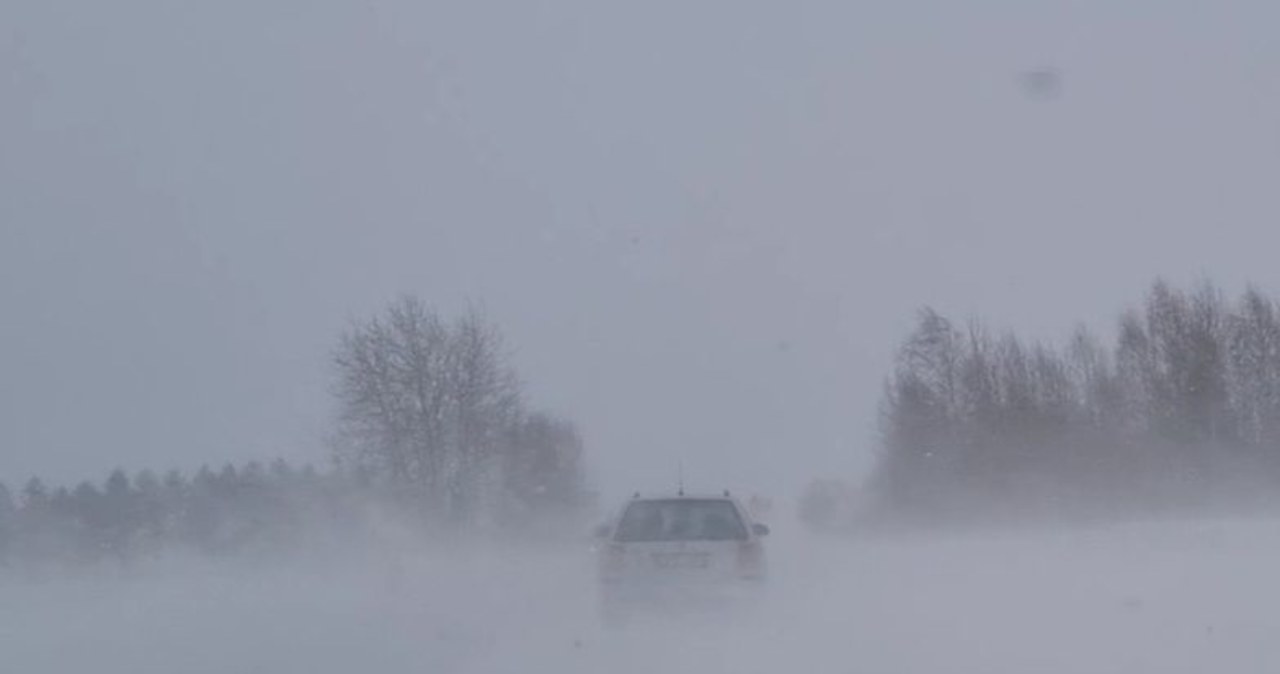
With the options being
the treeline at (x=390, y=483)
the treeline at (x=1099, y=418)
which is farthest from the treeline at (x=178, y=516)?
the treeline at (x=1099, y=418)

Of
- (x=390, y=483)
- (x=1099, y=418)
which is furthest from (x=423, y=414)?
(x=1099, y=418)

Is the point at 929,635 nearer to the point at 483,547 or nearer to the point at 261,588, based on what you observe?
the point at 261,588

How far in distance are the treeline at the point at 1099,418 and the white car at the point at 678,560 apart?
35.0 m

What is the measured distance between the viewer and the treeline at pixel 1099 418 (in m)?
57.4

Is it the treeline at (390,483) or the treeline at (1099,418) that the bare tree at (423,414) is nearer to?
the treeline at (390,483)

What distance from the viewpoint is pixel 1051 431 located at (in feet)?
207

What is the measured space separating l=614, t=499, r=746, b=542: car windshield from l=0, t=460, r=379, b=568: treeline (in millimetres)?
26577

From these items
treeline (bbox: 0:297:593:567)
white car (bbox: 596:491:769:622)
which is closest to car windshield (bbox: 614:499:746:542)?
white car (bbox: 596:491:769:622)

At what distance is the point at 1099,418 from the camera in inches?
2591

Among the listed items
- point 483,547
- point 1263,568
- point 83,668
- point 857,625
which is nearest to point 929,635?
point 857,625

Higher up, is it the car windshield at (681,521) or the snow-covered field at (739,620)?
the car windshield at (681,521)

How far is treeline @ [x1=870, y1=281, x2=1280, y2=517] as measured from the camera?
5741 cm

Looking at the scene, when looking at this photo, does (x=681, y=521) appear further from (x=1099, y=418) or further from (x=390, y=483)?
(x=1099, y=418)

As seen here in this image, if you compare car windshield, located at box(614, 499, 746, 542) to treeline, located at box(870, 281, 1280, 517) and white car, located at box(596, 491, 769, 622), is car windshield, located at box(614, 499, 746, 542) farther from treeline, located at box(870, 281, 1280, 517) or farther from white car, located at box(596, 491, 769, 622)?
treeline, located at box(870, 281, 1280, 517)
